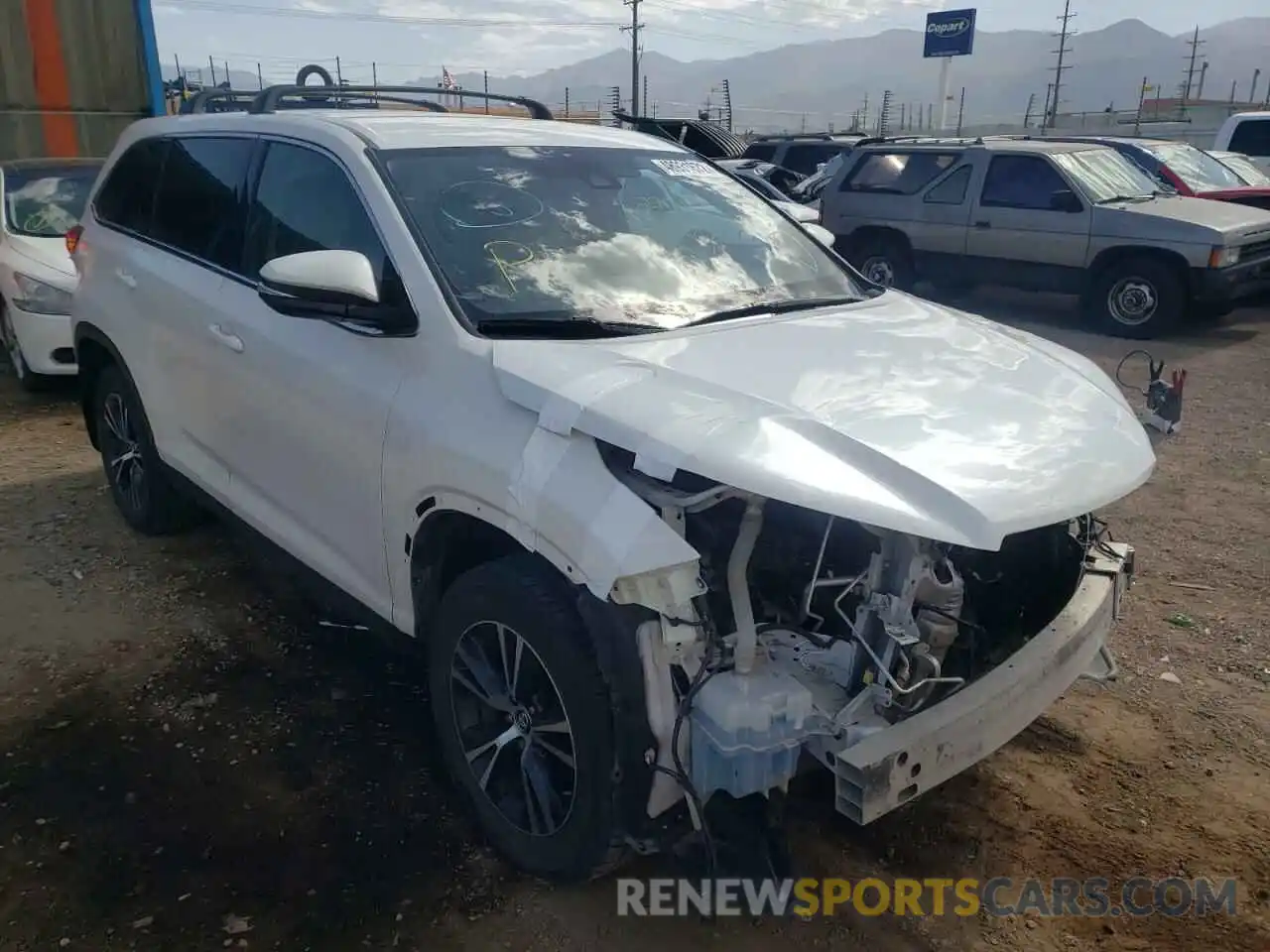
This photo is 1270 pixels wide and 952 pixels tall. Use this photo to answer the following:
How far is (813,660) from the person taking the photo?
2371 mm

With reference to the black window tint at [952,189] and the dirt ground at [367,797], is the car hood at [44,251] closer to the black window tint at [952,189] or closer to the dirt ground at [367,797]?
the dirt ground at [367,797]

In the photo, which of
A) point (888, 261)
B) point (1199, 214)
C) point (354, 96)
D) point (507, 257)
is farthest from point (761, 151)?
point (507, 257)

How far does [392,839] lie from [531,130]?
2.38 m

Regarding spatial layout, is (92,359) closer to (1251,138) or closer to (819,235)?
(819,235)

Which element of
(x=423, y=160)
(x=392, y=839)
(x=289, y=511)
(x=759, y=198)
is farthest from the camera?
(x=759, y=198)

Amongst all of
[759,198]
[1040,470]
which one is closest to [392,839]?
[1040,470]

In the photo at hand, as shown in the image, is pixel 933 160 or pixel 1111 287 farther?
pixel 933 160

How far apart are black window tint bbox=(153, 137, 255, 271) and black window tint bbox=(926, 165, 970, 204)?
8758 millimetres

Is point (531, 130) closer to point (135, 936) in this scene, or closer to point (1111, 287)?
point (135, 936)

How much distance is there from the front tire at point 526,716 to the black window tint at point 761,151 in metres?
14.9

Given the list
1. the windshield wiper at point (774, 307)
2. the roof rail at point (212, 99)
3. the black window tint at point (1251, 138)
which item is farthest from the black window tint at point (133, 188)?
the black window tint at point (1251, 138)

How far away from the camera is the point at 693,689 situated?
2.25 meters

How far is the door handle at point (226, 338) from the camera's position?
354 cm

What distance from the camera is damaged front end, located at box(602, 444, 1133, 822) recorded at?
2.20m
